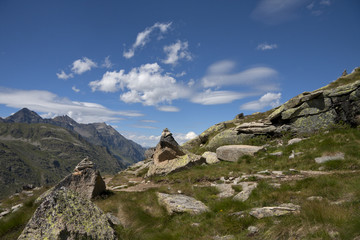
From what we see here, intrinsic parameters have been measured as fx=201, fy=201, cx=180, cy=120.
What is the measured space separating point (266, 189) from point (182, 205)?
467cm

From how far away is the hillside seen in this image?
680 cm

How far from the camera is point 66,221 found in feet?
24.1

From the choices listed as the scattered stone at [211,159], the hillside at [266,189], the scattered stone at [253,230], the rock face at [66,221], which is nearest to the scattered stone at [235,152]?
the hillside at [266,189]

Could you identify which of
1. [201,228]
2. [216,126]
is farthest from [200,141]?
[201,228]

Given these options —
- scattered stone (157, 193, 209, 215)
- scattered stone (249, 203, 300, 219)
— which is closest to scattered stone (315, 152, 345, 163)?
scattered stone (249, 203, 300, 219)

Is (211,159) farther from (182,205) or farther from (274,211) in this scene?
(274,211)

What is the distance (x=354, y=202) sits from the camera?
7.26m

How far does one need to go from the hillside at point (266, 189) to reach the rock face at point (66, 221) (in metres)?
1.36

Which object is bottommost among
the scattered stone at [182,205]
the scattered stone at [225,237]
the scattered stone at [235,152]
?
the scattered stone at [225,237]

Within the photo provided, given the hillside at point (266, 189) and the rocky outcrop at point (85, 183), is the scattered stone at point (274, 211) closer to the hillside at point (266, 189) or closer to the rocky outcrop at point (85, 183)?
the hillside at point (266, 189)

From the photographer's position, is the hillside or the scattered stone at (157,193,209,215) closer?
the hillside

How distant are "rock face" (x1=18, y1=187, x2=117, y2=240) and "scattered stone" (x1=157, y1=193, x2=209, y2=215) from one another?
3.33 m

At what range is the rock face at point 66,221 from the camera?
277 inches

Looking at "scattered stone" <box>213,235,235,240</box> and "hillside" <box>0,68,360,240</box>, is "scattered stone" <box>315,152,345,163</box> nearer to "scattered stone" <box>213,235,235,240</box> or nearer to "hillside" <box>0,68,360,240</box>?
"hillside" <box>0,68,360,240</box>
